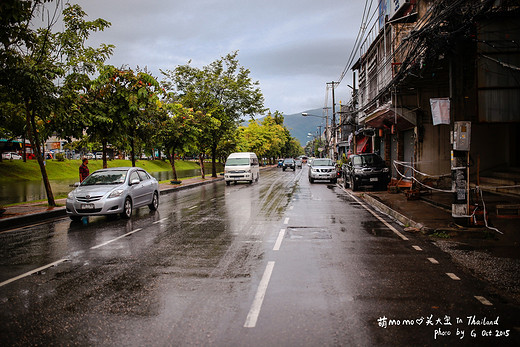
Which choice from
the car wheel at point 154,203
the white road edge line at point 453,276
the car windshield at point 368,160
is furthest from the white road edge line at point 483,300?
the car windshield at point 368,160

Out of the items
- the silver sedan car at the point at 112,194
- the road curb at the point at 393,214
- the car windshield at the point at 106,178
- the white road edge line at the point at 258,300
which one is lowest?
the road curb at the point at 393,214

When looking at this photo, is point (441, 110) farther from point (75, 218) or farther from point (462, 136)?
point (75, 218)

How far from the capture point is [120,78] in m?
17.0

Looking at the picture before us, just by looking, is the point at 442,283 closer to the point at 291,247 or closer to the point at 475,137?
the point at 291,247

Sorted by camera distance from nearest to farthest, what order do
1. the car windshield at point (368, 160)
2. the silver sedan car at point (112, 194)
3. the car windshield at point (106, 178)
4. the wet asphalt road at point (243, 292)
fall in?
1. the wet asphalt road at point (243, 292)
2. the silver sedan car at point (112, 194)
3. the car windshield at point (106, 178)
4. the car windshield at point (368, 160)

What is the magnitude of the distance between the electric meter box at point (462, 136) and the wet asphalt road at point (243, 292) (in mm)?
2645

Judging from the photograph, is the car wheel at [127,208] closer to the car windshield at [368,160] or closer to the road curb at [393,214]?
the road curb at [393,214]

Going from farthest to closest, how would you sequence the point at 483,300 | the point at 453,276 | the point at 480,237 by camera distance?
1. the point at 480,237
2. the point at 453,276
3. the point at 483,300

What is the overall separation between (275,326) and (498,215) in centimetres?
910

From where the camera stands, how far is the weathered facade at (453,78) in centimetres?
968

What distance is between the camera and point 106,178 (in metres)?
12.8

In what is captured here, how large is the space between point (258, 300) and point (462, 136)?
290 inches

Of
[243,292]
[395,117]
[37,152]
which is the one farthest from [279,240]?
[395,117]

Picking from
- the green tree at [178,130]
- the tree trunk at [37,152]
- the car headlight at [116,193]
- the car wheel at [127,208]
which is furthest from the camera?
the green tree at [178,130]
